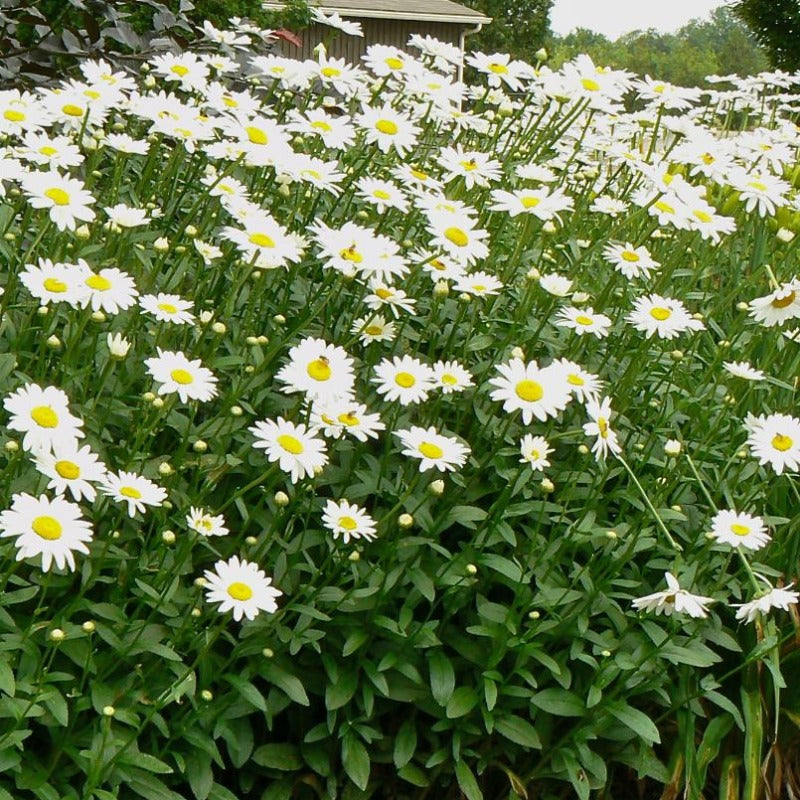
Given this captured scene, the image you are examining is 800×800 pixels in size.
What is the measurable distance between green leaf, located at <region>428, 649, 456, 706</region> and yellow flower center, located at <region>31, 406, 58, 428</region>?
110 cm

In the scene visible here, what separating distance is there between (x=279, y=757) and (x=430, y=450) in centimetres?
84

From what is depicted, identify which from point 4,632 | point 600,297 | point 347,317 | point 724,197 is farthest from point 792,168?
point 4,632

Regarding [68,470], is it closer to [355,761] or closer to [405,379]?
[405,379]

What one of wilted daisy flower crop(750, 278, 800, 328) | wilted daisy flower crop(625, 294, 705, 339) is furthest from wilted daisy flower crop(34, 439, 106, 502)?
wilted daisy flower crop(750, 278, 800, 328)

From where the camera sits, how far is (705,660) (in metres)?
2.87

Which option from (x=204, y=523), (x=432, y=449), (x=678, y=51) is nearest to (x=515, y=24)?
(x=678, y=51)

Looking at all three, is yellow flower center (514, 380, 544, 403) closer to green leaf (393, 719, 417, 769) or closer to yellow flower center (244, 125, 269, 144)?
green leaf (393, 719, 417, 769)

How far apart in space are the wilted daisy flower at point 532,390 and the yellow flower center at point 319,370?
15.2 inches

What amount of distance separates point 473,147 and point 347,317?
69.1 inches

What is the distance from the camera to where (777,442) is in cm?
292

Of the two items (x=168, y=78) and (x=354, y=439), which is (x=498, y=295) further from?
(x=168, y=78)

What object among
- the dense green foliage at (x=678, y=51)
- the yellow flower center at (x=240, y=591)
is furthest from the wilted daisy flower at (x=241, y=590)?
the dense green foliage at (x=678, y=51)

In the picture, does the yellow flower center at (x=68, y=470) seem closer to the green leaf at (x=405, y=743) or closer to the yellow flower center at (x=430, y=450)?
the yellow flower center at (x=430, y=450)

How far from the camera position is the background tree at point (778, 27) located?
1584 centimetres
